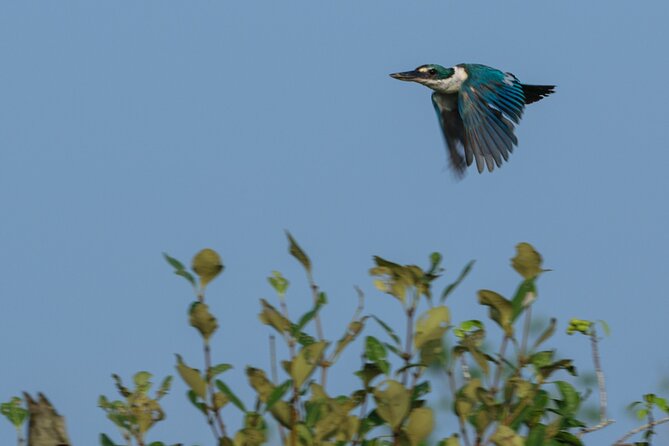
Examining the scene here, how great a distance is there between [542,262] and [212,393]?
1.99ft

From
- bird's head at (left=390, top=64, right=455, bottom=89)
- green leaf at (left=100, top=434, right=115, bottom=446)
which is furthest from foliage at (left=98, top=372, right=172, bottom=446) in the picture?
bird's head at (left=390, top=64, right=455, bottom=89)

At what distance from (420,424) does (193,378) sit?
1.32 ft

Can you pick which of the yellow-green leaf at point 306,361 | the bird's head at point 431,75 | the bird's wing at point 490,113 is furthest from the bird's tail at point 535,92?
the yellow-green leaf at point 306,361

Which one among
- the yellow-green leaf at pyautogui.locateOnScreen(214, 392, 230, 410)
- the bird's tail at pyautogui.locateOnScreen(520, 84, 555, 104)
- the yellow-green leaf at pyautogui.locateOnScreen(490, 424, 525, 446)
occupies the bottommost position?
the yellow-green leaf at pyautogui.locateOnScreen(490, 424, 525, 446)

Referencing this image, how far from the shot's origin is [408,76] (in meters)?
11.9

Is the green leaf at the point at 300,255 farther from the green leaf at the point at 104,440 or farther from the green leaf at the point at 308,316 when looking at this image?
the green leaf at the point at 104,440

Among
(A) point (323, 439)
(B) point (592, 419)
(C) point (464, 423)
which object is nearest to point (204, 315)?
(A) point (323, 439)

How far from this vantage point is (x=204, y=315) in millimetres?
2023

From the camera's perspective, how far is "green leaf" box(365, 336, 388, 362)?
2109 mm

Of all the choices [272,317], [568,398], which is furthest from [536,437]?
[272,317]

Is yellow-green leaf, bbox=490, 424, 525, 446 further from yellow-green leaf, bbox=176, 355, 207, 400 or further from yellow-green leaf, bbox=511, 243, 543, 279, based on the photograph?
yellow-green leaf, bbox=176, 355, 207, 400

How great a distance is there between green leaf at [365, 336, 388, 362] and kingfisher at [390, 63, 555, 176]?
8160mm

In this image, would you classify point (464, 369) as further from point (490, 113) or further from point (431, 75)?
point (431, 75)

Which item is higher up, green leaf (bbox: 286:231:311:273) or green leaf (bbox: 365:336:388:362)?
green leaf (bbox: 286:231:311:273)
